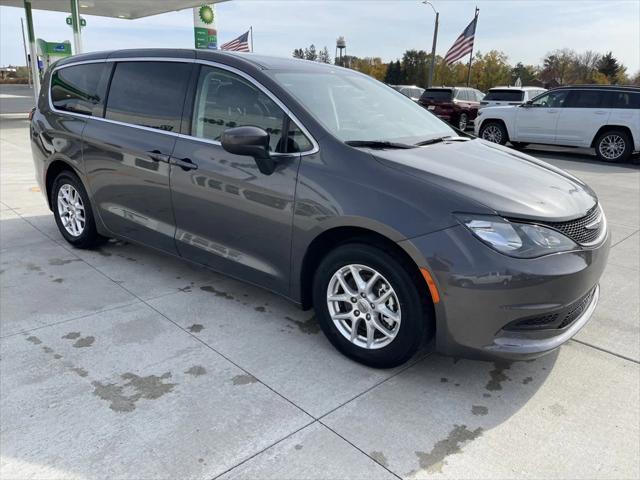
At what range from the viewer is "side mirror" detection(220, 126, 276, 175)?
9.80 ft

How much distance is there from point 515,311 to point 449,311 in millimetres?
313

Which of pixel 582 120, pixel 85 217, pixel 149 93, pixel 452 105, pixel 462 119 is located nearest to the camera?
pixel 149 93

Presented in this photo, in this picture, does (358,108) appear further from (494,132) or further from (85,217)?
(494,132)

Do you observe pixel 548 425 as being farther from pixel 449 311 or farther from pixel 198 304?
pixel 198 304

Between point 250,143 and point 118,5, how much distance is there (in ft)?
60.1

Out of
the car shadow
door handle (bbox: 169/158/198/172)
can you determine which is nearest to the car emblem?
the car shadow

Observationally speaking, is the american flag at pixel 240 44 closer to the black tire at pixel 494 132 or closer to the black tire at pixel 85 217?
the black tire at pixel 494 132

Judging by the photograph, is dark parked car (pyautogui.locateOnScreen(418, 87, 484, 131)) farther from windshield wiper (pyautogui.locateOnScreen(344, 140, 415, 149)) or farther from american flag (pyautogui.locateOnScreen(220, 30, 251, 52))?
windshield wiper (pyautogui.locateOnScreen(344, 140, 415, 149))

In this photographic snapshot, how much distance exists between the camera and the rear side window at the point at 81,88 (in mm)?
4371

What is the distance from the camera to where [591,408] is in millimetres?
2711

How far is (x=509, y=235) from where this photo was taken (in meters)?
2.51

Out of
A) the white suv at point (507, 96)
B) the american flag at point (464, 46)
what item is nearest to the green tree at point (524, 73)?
the american flag at point (464, 46)

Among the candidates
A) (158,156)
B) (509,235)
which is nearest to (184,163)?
(158,156)

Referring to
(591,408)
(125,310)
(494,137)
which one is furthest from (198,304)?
(494,137)
